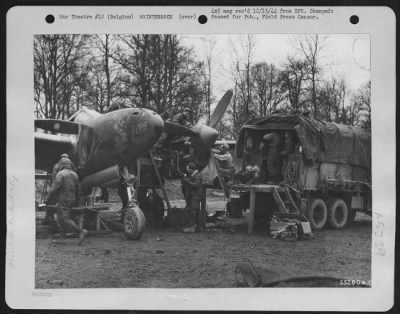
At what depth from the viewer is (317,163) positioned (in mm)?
6965

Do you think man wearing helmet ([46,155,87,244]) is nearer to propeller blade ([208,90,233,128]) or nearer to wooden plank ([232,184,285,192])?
propeller blade ([208,90,233,128])

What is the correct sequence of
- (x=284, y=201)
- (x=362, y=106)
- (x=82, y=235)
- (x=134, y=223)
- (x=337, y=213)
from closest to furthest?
(x=362, y=106), (x=82, y=235), (x=134, y=223), (x=284, y=201), (x=337, y=213)

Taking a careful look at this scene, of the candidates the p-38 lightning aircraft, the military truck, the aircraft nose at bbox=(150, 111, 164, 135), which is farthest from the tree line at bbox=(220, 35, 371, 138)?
the aircraft nose at bbox=(150, 111, 164, 135)

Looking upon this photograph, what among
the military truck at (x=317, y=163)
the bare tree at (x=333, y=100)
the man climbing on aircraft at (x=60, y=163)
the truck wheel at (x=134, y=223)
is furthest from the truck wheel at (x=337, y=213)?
the man climbing on aircraft at (x=60, y=163)

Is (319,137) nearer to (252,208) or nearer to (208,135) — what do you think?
(252,208)

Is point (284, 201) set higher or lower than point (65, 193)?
lower

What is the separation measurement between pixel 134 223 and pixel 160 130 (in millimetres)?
1163

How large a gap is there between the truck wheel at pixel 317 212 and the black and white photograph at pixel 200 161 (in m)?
0.03

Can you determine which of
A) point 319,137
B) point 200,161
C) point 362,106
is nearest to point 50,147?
point 200,161

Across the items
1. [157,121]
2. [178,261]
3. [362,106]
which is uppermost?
[362,106]

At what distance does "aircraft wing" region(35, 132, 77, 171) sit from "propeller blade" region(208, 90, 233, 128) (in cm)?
169

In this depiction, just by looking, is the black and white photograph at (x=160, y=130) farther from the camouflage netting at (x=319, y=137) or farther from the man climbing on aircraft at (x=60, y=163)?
the camouflage netting at (x=319, y=137)

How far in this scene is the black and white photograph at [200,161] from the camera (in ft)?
16.4

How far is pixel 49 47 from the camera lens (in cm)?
501
